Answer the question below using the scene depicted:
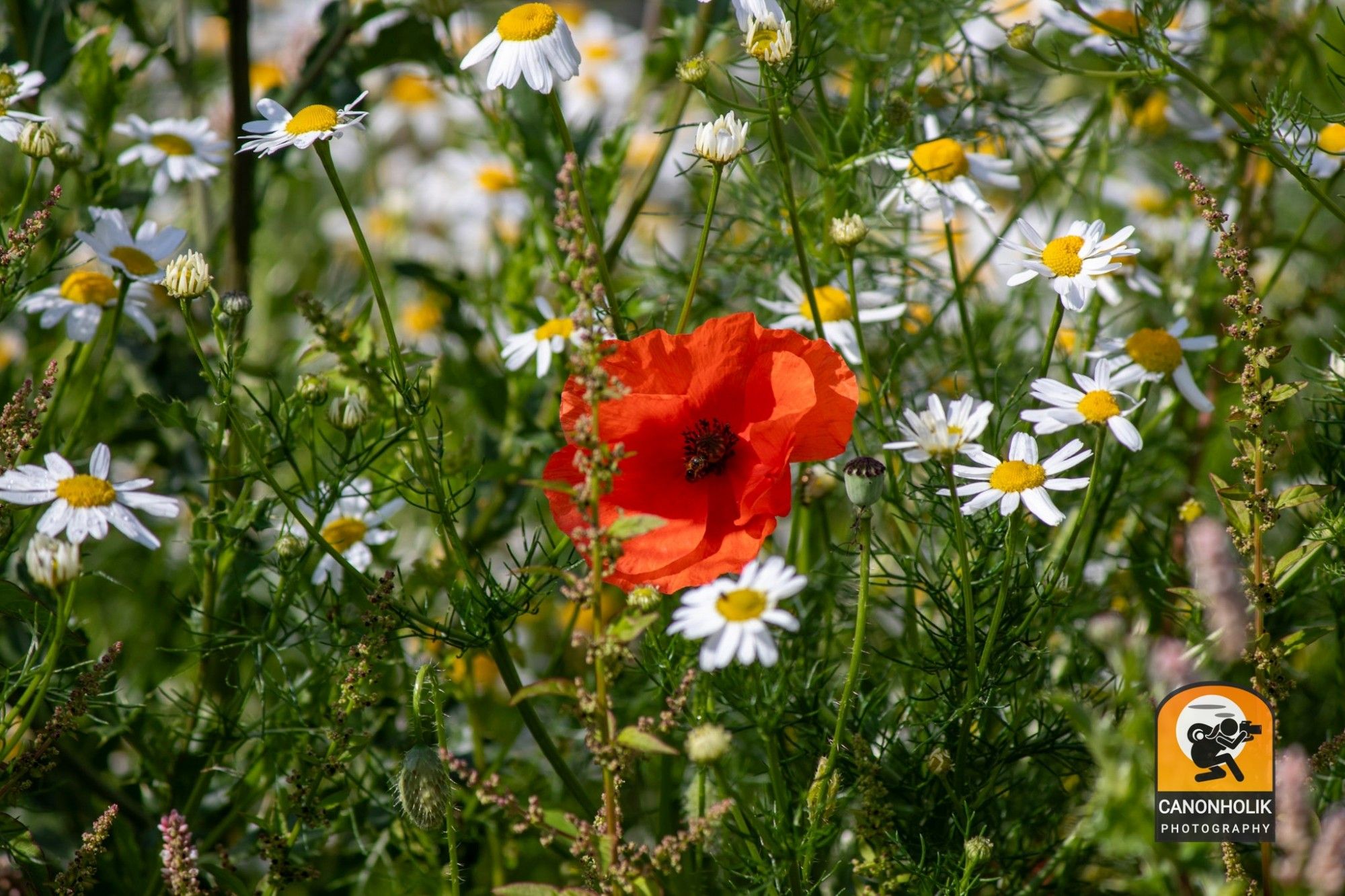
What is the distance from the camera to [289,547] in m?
0.80

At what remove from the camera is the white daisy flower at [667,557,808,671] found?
1.75 ft

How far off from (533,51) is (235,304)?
241mm

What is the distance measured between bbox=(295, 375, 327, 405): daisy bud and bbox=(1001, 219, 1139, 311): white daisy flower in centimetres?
45

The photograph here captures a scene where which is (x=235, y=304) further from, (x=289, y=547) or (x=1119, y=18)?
(x=1119, y=18)

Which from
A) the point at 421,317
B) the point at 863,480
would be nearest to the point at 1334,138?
the point at 863,480

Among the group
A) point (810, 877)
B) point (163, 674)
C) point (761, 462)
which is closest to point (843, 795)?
point (810, 877)

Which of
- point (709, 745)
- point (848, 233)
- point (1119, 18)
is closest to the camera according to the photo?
point (709, 745)

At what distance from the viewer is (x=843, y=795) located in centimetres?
74

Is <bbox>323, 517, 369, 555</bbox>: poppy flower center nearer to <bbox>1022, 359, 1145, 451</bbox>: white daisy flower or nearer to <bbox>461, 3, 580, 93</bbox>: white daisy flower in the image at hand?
<bbox>461, 3, 580, 93</bbox>: white daisy flower

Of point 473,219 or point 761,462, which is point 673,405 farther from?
point 473,219

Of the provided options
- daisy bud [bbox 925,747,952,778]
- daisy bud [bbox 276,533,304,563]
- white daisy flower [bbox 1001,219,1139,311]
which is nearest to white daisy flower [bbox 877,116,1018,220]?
white daisy flower [bbox 1001,219,1139,311]

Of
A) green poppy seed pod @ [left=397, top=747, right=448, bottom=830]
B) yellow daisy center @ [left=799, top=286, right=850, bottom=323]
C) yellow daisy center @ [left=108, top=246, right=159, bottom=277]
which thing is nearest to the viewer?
green poppy seed pod @ [left=397, top=747, right=448, bottom=830]

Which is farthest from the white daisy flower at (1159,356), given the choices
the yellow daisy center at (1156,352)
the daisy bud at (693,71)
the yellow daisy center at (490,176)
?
the yellow daisy center at (490,176)

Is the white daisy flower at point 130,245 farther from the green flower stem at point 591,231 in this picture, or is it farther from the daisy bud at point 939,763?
the daisy bud at point 939,763
